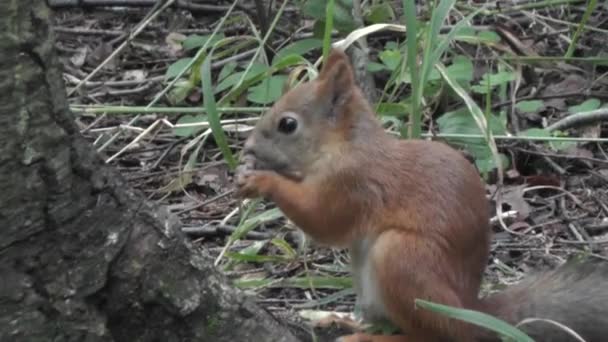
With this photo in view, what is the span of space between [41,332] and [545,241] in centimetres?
213

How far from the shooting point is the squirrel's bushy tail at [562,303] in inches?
109

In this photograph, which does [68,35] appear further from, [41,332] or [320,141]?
[41,332]

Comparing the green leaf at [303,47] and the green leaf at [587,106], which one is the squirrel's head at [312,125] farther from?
the green leaf at [587,106]

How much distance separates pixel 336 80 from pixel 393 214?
1.60 feet

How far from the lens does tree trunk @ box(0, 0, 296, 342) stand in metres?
1.96

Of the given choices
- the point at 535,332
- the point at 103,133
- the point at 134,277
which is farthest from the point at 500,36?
the point at 134,277

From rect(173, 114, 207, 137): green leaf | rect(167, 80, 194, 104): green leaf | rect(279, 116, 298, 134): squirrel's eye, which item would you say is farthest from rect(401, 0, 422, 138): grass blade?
rect(167, 80, 194, 104): green leaf

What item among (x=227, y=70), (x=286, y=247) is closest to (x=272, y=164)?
(x=286, y=247)

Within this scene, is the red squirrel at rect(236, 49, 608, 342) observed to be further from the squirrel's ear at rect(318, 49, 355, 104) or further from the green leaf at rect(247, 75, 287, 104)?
the green leaf at rect(247, 75, 287, 104)

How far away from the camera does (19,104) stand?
195 centimetres

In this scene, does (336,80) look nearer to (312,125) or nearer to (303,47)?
(312,125)

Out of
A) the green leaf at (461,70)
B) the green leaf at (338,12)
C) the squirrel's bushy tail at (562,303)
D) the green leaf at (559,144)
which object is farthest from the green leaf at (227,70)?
the squirrel's bushy tail at (562,303)

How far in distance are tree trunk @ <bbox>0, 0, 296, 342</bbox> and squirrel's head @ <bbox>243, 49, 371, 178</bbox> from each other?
82 cm

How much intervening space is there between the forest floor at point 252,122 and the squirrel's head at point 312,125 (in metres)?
0.35
